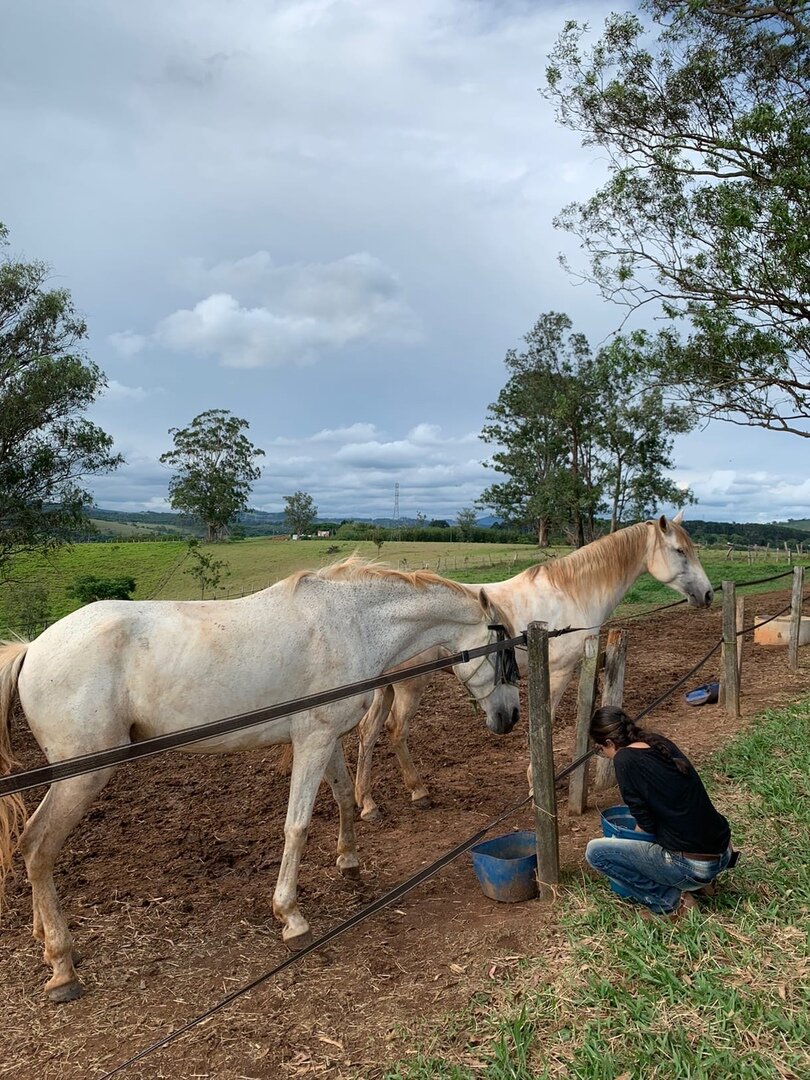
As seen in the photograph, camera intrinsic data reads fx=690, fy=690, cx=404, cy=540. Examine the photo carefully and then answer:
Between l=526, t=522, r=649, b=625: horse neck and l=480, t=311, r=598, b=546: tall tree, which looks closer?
l=526, t=522, r=649, b=625: horse neck

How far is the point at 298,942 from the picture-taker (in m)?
3.55

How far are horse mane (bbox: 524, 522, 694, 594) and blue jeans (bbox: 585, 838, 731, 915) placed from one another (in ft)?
9.65

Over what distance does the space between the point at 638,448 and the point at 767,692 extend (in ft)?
103

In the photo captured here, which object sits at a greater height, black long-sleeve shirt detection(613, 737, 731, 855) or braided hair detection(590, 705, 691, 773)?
braided hair detection(590, 705, 691, 773)

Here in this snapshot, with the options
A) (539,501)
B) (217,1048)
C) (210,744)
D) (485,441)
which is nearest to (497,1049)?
(217,1048)

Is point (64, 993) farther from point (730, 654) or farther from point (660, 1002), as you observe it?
point (730, 654)

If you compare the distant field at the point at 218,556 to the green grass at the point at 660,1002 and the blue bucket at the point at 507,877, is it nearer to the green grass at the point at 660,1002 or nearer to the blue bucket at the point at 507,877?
the blue bucket at the point at 507,877

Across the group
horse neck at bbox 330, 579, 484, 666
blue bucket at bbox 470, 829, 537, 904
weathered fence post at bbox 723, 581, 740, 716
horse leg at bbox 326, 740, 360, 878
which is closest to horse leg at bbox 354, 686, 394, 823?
horse leg at bbox 326, 740, 360, 878

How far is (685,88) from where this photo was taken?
1191 centimetres

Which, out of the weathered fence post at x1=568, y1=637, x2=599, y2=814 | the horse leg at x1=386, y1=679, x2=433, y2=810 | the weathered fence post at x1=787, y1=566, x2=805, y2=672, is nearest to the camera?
the weathered fence post at x1=568, y1=637, x2=599, y2=814

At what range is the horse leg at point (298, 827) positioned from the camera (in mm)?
3600

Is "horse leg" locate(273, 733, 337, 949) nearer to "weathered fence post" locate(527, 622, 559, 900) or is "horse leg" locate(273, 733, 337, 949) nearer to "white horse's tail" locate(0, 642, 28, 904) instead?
"weathered fence post" locate(527, 622, 559, 900)

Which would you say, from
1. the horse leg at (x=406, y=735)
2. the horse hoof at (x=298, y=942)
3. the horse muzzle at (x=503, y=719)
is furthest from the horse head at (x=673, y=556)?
the horse hoof at (x=298, y=942)

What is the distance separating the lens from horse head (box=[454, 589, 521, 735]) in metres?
4.50
